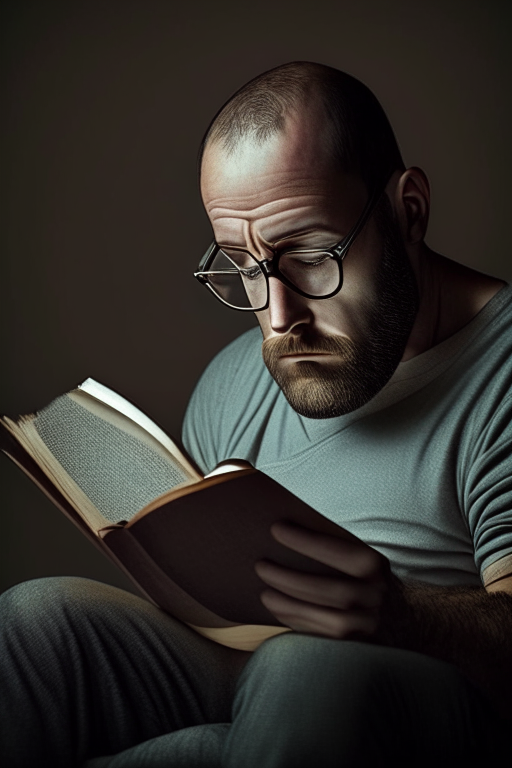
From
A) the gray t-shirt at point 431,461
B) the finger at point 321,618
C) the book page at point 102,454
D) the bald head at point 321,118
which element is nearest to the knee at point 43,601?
the book page at point 102,454

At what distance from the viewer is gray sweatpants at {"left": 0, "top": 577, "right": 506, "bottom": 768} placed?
1.05 m

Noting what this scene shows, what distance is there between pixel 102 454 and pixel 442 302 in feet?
1.78

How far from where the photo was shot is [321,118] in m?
1.34

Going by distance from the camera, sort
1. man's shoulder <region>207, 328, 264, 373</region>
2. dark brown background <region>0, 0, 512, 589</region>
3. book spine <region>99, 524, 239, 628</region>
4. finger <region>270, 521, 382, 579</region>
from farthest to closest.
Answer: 1. dark brown background <region>0, 0, 512, 589</region>
2. man's shoulder <region>207, 328, 264, 373</region>
3. book spine <region>99, 524, 239, 628</region>
4. finger <region>270, 521, 382, 579</region>

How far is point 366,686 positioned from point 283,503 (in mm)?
227

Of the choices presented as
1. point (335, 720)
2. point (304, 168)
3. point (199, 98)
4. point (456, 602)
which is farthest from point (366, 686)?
point (199, 98)

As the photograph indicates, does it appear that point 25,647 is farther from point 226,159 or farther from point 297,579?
point 226,159

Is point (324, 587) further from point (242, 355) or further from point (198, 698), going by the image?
point (242, 355)

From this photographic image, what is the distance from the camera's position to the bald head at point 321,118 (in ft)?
4.40

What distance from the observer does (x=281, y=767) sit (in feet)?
3.37

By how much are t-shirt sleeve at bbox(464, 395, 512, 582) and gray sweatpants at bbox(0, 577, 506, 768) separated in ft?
0.54

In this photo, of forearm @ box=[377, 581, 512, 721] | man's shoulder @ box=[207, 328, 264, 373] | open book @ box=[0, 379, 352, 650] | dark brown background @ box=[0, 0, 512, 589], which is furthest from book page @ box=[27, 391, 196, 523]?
dark brown background @ box=[0, 0, 512, 589]

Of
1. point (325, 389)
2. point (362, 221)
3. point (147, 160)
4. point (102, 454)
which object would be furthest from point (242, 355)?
point (147, 160)

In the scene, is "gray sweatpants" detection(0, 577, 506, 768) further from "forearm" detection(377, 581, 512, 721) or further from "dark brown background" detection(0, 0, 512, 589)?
"dark brown background" detection(0, 0, 512, 589)
